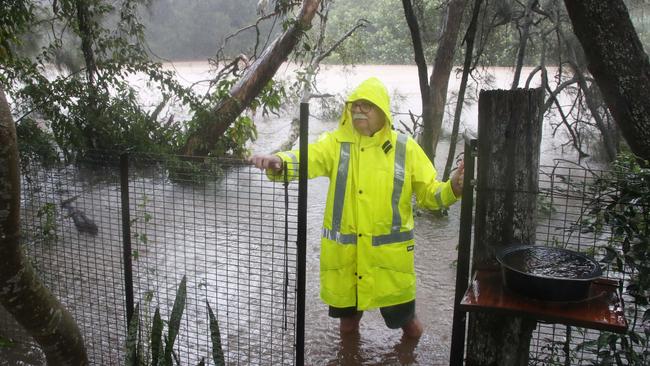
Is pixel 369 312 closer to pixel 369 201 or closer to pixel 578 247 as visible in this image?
pixel 369 201

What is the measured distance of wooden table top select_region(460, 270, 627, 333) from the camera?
197 centimetres

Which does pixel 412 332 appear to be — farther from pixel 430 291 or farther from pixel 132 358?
pixel 132 358

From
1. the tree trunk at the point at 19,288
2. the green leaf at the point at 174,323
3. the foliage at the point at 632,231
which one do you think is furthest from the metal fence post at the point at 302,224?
the foliage at the point at 632,231

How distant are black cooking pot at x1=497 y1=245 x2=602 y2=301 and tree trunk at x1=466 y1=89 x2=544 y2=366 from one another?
0.14 metres

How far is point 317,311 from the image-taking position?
4.48 metres

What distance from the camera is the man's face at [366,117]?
322 centimetres

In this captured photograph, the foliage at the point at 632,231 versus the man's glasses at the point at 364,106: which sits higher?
the man's glasses at the point at 364,106

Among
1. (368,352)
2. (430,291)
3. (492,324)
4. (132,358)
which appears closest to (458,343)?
(492,324)

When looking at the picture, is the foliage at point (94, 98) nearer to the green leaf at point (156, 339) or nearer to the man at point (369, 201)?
A: the man at point (369, 201)

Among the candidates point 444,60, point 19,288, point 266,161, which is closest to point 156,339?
point 19,288

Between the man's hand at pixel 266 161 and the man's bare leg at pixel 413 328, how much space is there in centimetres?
138

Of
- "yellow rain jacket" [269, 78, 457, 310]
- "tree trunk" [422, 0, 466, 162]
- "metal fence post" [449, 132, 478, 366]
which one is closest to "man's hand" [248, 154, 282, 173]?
"yellow rain jacket" [269, 78, 457, 310]

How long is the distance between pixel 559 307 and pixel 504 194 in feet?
1.73

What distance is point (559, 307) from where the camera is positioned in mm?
2066
